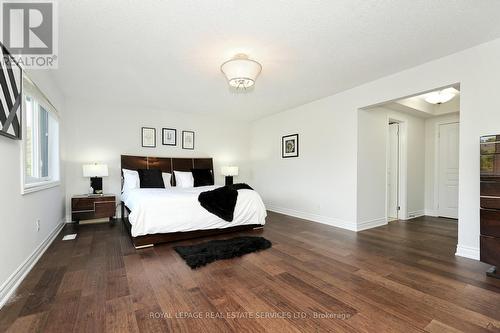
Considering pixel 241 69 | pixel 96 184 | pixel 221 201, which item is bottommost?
pixel 221 201

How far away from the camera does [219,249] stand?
2.96 metres

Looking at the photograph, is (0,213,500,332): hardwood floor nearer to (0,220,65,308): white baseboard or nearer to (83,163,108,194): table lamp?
(0,220,65,308): white baseboard

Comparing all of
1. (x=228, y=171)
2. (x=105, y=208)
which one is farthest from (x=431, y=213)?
(x=105, y=208)

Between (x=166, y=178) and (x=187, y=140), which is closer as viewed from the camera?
(x=166, y=178)

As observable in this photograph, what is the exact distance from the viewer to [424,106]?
4805 mm

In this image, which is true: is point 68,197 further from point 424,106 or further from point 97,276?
point 424,106

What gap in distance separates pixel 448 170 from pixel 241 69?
5088mm

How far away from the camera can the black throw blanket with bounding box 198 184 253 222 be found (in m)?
3.51

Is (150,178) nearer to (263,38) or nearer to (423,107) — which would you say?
(263,38)

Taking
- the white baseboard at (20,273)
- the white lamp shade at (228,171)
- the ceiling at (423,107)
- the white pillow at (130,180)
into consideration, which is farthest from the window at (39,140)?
the ceiling at (423,107)

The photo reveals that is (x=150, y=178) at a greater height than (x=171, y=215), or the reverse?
(x=150, y=178)

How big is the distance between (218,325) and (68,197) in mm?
4616

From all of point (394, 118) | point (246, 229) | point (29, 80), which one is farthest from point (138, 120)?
point (394, 118)

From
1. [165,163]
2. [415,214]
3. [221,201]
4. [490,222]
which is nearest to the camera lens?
[490,222]
